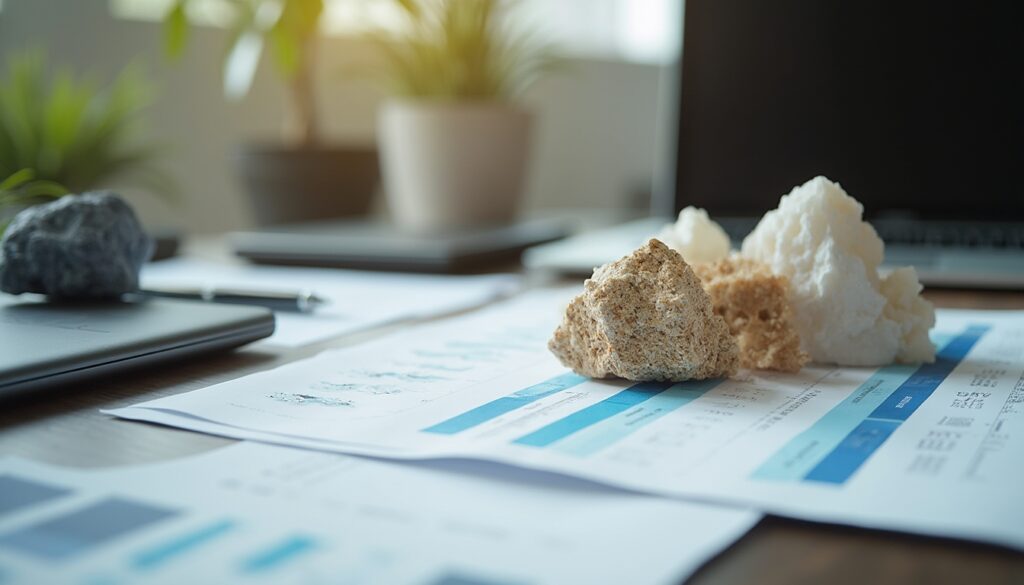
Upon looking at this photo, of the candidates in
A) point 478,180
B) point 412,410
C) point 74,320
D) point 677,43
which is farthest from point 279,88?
point 412,410

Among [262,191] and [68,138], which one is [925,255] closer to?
[262,191]

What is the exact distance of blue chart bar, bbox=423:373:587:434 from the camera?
0.45 meters

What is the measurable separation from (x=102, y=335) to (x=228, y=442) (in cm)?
17

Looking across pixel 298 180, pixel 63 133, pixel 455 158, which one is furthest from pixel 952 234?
pixel 63 133

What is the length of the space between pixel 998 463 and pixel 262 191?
44.7 inches

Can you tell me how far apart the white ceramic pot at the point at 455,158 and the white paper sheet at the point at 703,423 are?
2.06ft

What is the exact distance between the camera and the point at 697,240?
2.23 ft

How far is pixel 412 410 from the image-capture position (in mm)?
484

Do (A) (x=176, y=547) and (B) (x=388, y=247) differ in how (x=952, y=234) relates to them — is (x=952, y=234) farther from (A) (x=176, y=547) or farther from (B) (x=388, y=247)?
(A) (x=176, y=547)

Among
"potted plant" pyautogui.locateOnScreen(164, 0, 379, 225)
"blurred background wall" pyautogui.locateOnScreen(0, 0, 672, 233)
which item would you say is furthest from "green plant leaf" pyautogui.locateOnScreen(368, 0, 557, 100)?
"blurred background wall" pyautogui.locateOnScreen(0, 0, 672, 233)

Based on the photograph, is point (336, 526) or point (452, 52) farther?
point (452, 52)

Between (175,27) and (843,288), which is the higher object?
(175,27)

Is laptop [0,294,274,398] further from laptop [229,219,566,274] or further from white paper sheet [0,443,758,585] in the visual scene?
laptop [229,219,566,274]

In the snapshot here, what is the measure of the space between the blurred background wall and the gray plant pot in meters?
0.06
